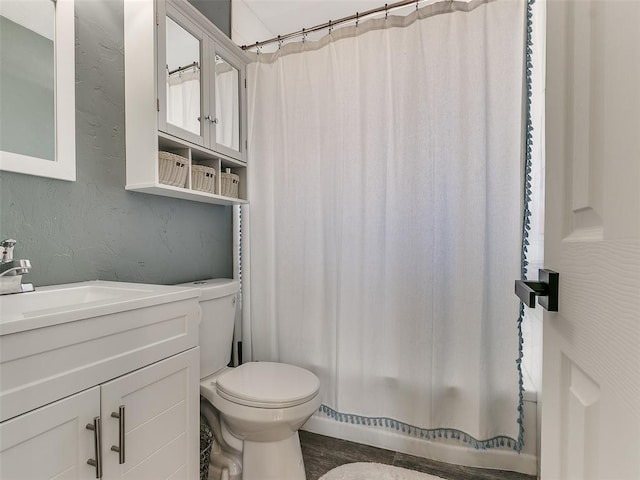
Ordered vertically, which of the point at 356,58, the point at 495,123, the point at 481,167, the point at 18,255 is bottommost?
the point at 18,255

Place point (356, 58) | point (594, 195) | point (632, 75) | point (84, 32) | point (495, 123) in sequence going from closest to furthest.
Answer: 1. point (632, 75)
2. point (594, 195)
3. point (84, 32)
4. point (495, 123)
5. point (356, 58)

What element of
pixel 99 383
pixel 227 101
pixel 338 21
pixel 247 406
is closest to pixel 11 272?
pixel 99 383

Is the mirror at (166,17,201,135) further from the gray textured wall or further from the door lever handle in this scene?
the door lever handle

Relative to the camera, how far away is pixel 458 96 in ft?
4.97

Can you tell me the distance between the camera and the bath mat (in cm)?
148

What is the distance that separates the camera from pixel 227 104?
1.78 m

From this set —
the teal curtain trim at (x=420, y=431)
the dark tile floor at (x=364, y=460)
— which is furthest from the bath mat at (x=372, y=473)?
the teal curtain trim at (x=420, y=431)

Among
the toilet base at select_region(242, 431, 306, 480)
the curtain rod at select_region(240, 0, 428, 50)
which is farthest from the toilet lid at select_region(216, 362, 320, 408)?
the curtain rod at select_region(240, 0, 428, 50)

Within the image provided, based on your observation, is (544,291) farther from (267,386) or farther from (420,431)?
(420,431)

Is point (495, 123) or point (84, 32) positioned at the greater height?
point (84, 32)

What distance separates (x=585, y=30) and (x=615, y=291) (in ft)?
1.29

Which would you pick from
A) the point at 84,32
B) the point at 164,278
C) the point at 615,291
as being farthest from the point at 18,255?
the point at 615,291

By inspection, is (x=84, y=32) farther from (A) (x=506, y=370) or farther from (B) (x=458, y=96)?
(A) (x=506, y=370)

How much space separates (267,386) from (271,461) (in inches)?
11.3
